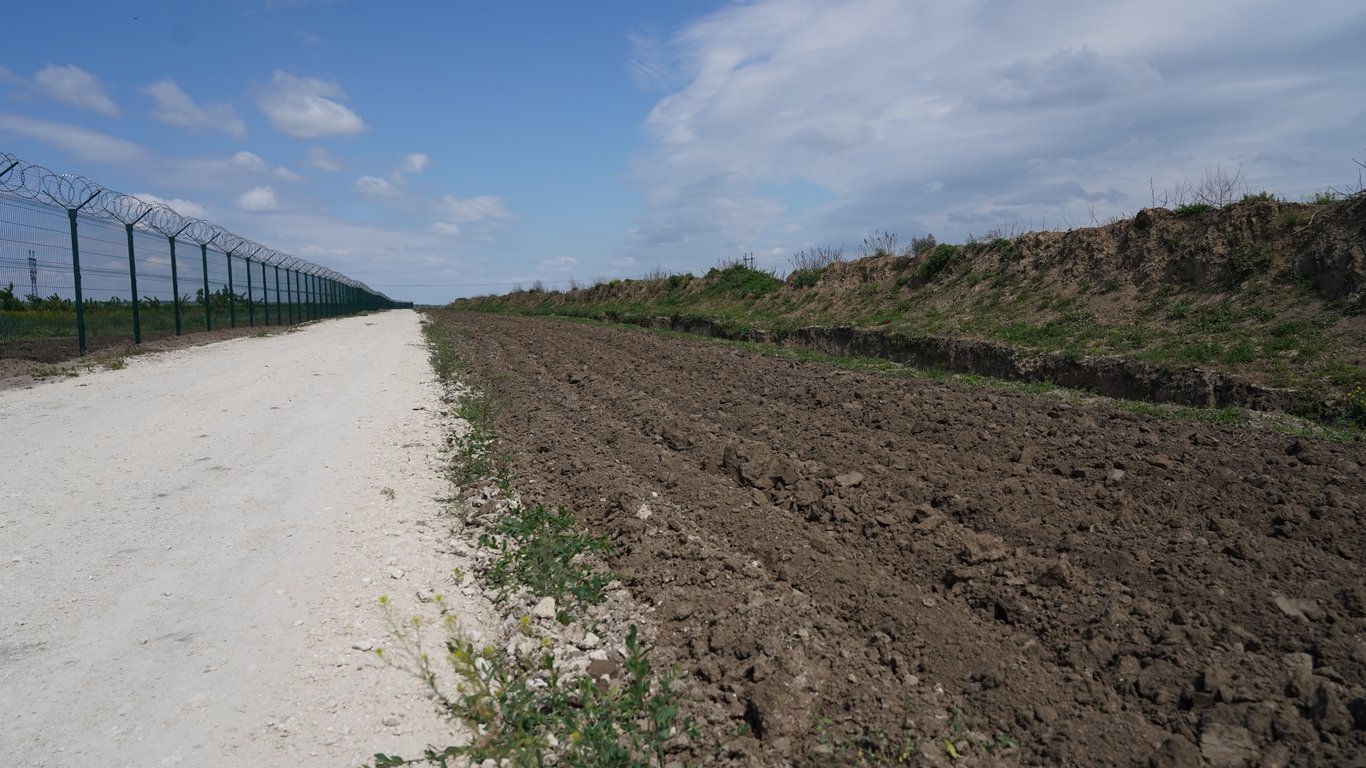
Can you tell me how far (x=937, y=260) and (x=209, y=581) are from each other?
19386 mm

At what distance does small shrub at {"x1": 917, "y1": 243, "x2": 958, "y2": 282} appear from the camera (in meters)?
20.7

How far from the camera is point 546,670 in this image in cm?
379

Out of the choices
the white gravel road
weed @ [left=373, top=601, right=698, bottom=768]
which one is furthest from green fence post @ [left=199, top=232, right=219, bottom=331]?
weed @ [left=373, top=601, right=698, bottom=768]

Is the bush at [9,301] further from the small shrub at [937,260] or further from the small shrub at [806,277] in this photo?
the small shrub at [806,277]

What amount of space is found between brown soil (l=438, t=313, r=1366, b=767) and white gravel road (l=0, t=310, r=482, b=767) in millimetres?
Answer: 1350

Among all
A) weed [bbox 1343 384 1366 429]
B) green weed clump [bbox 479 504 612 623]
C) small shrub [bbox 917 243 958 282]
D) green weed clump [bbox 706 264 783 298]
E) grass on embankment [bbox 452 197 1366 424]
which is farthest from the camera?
green weed clump [bbox 706 264 783 298]

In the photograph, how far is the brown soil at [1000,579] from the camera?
3.17 meters

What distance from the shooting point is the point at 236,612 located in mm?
4191

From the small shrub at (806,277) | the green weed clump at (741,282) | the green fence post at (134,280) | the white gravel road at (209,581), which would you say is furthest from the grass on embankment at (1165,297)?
the green fence post at (134,280)

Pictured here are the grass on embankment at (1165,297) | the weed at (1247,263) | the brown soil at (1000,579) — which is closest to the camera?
the brown soil at (1000,579)

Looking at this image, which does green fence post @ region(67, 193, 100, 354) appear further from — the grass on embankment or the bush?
the grass on embankment

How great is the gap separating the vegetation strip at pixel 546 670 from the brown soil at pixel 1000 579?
0.25 m

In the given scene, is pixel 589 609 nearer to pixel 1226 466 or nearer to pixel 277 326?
pixel 1226 466

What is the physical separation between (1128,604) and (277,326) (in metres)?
32.3
